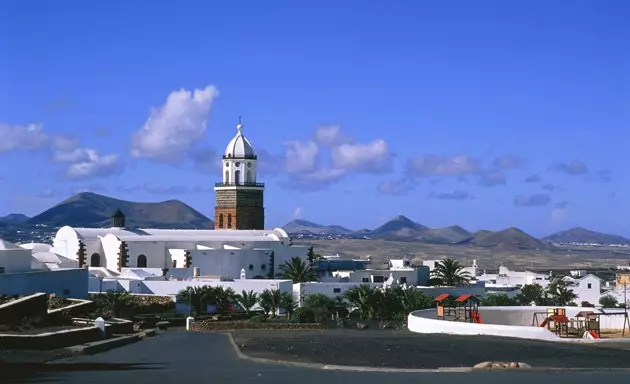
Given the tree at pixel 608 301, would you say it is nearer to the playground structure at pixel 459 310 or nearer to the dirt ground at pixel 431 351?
the playground structure at pixel 459 310

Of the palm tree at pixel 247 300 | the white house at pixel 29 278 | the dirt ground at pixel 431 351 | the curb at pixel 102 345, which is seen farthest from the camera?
the palm tree at pixel 247 300

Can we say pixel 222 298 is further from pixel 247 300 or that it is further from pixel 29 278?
pixel 29 278

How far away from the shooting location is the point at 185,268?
67.8 meters

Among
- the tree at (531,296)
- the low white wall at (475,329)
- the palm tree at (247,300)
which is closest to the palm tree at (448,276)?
the tree at (531,296)

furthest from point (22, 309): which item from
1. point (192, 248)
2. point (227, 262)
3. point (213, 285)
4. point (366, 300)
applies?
point (192, 248)

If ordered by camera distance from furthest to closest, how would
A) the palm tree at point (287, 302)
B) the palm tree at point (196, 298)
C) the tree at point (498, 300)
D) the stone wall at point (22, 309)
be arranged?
the tree at point (498, 300) < the palm tree at point (287, 302) < the palm tree at point (196, 298) < the stone wall at point (22, 309)

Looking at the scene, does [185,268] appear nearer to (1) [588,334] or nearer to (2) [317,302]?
(2) [317,302]

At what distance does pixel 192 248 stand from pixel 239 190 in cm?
744

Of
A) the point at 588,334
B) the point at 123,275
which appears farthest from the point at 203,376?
the point at 123,275

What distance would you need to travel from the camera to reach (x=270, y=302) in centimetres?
5916

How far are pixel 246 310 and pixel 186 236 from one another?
48.8 ft

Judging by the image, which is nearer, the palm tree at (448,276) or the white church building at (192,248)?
the white church building at (192,248)

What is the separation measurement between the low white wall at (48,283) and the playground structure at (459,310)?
19.0 meters

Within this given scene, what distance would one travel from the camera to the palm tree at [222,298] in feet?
195
